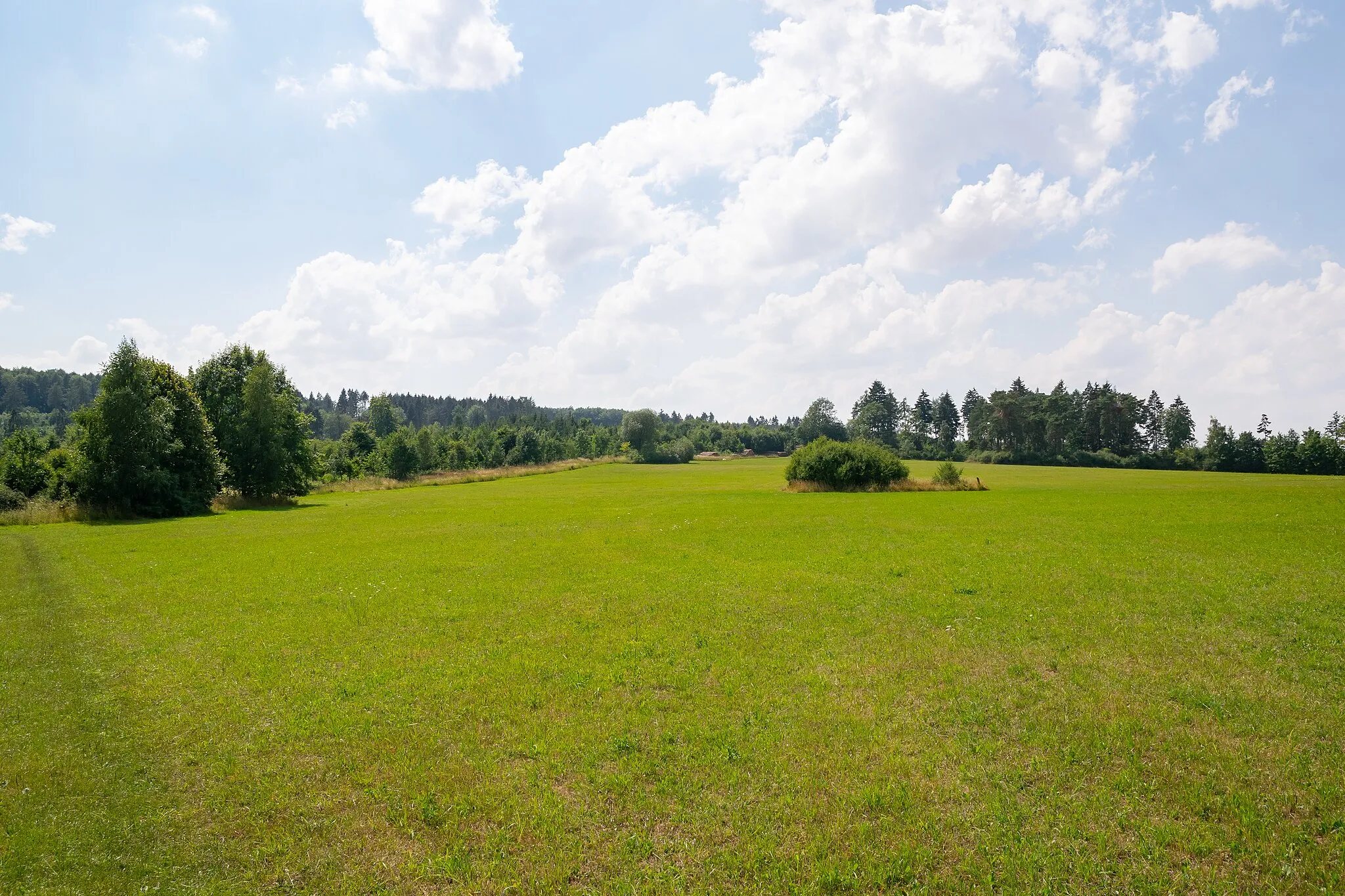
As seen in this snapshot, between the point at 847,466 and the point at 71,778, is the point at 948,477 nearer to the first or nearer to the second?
the point at 847,466

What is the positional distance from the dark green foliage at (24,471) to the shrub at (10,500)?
1695 mm

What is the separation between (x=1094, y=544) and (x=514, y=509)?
105ft

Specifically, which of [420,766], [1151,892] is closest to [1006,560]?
[1151,892]

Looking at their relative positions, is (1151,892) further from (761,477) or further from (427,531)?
(761,477)

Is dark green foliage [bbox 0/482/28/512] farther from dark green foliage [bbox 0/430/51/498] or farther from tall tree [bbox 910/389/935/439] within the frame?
tall tree [bbox 910/389/935/439]

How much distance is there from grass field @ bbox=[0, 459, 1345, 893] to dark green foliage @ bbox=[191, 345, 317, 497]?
111ft

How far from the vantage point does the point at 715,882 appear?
5895 millimetres

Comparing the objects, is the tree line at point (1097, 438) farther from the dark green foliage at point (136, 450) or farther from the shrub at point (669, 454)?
the dark green foliage at point (136, 450)

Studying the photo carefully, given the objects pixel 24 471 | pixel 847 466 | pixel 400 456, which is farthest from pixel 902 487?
pixel 400 456

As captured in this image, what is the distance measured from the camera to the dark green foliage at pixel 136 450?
38312 mm

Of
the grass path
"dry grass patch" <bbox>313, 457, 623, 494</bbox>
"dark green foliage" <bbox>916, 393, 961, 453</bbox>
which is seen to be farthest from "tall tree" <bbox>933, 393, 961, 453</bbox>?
the grass path

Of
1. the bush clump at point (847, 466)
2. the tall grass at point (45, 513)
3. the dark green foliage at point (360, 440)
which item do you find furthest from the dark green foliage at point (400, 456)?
the bush clump at point (847, 466)

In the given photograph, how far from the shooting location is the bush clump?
2151 inches

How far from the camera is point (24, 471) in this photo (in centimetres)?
3959
